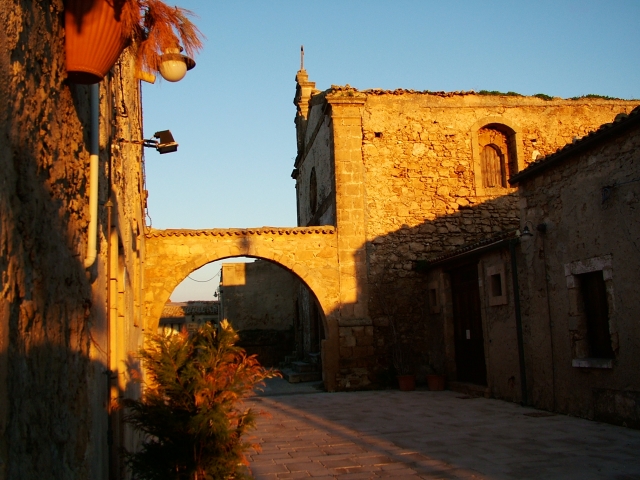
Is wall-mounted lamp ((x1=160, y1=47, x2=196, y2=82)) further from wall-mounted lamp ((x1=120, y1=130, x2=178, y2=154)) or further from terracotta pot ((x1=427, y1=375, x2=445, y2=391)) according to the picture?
terracotta pot ((x1=427, y1=375, x2=445, y2=391))

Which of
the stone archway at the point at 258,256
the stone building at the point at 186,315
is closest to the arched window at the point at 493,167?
the stone archway at the point at 258,256

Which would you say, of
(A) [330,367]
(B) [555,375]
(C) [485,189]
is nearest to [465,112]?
(C) [485,189]

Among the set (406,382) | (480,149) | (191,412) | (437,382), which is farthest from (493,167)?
(191,412)

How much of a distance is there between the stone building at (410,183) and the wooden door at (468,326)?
4.79ft

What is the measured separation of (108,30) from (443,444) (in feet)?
21.9

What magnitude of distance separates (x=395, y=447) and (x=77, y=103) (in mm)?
6142

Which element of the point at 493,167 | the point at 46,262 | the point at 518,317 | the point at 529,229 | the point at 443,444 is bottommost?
the point at 443,444

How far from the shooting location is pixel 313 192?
2075cm

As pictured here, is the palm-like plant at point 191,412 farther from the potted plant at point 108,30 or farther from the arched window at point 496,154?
the arched window at point 496,154

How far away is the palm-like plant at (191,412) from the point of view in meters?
4.41

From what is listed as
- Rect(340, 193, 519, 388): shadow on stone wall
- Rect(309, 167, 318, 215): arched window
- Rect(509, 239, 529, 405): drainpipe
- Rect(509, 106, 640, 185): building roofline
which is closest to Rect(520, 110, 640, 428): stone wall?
Rect(509, 106, 640, 185): building roofline

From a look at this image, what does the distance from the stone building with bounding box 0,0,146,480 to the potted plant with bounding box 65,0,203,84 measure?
59mm

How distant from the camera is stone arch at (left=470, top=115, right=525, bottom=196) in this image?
55.0 ft

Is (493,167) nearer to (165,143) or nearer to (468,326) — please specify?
(468,326)
